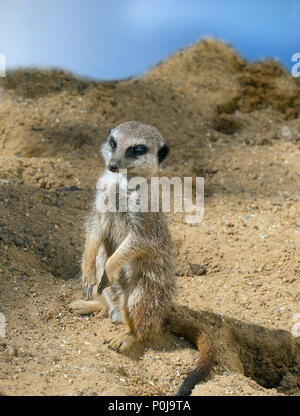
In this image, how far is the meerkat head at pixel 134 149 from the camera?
2.70 metres

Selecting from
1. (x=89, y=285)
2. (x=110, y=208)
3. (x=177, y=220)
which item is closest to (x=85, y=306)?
(x=89, y=285)

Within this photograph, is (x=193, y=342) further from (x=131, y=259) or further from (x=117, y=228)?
(x=117, y=228)

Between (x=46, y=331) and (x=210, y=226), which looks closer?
(x=46, y=331)

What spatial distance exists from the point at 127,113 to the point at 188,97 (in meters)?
0.71

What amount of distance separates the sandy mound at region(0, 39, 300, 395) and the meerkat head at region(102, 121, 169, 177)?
754mm

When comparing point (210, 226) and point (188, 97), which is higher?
point (188, 97)

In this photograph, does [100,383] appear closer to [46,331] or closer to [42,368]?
[42,368]

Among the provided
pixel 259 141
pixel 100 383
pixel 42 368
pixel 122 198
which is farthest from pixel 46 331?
pixel 259 141

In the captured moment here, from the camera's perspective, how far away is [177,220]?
3.87 m

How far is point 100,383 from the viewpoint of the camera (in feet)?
7.27

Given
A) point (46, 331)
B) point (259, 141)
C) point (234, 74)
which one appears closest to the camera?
point (46, 331)

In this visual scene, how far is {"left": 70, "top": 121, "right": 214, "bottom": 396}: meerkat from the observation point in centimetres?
269

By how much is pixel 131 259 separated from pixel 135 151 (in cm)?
51

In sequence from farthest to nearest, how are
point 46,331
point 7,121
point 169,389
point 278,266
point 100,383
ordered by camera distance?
point 7,121, point 278,266, point 46,331, point 169,389, point 100,383
